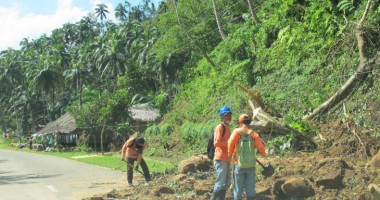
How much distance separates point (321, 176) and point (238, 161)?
1898mm

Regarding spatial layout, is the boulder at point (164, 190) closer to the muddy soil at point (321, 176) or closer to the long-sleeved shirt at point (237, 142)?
the muddy soil at point (321, 176)

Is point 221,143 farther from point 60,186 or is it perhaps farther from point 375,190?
point 60,186

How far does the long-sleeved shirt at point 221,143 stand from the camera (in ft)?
27.7

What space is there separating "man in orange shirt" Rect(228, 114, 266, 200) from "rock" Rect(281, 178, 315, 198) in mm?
980

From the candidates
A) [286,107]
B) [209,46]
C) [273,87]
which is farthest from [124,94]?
[286,107]

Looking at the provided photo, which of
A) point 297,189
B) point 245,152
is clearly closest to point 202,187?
point 297,189

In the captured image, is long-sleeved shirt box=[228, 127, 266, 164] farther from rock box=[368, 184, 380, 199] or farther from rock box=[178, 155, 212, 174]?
rock box=[178, 155, 212, 174]

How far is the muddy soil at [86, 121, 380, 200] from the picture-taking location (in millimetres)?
8445

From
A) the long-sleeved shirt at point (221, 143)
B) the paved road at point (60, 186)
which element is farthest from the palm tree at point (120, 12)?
the long-sleeved shirt at point (221, 143)

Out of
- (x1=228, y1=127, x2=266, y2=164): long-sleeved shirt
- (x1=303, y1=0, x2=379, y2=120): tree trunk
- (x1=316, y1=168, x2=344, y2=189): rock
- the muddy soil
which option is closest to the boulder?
the muddy soil

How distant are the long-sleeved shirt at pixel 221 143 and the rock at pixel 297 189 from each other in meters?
1.19

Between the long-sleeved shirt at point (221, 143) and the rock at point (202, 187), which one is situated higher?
the long-sleeved shirt at point (221, 143)

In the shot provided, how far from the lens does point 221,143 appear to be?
332 inches

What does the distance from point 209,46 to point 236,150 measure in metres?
32.3
